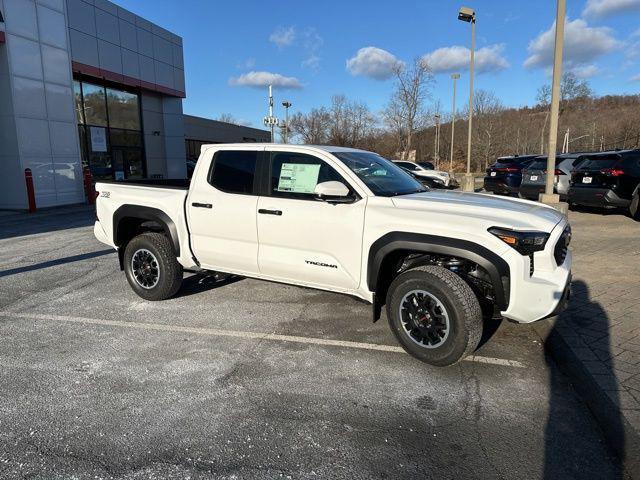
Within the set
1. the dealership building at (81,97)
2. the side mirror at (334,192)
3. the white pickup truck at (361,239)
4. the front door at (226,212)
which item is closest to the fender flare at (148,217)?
the white pickup truck at (361,239)

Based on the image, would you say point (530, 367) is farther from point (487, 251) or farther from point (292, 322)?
point (292, 322)

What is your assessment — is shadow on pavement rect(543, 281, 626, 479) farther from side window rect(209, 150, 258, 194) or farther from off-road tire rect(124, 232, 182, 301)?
off-road tire rect(124, 232, 182, 301)

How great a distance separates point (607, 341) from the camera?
4051mm

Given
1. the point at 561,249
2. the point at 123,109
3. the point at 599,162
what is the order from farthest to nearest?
A: the point at 123,109
the point at 599,162
the point at 561,249

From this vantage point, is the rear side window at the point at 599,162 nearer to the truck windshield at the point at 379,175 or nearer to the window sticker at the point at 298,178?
the truck windshield at the point at 379,175

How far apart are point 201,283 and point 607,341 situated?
4789 mm

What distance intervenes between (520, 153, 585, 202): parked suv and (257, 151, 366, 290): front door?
10.8 m

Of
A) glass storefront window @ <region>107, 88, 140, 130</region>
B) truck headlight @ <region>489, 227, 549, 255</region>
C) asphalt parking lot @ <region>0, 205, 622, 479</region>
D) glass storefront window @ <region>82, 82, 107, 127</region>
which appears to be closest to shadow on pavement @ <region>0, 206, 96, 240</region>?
asphalt parking lot @ <region>0, 205, 622, 479</region>

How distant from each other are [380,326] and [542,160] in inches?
471

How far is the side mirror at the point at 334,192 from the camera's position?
400cm

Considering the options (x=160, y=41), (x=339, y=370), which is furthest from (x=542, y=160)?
(x=160, y=41)

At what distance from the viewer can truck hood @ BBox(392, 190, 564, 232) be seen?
3.59 m

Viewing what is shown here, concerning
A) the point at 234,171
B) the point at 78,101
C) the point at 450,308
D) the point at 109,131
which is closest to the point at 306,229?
the point at 234,171

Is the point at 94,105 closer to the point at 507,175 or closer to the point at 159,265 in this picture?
the point at 507,175
